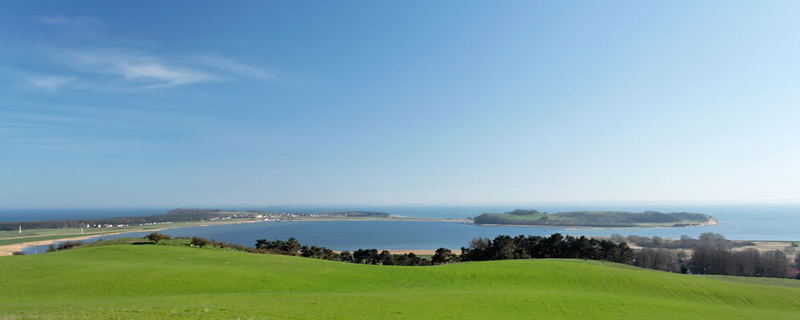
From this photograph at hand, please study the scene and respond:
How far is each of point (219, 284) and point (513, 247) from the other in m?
52.7

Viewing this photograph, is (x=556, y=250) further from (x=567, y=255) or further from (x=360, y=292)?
(x=360, y=292)

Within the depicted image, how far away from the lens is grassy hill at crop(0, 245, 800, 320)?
19016 millimetres

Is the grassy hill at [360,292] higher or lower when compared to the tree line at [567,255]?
higher

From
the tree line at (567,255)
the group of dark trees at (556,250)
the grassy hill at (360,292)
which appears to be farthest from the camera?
the tree line at (567,255)

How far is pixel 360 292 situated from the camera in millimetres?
28703

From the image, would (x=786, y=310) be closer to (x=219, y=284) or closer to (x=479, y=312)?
(x=479, y=312)

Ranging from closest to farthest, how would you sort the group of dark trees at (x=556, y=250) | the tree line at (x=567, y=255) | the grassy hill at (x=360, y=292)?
the grassy hill at (x=360, y=292), the group of dark trees at (x=556, y=250), the tree line at (x=567, y=255)

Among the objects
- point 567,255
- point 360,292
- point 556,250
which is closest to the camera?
point 360,292

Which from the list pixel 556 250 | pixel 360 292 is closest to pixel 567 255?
pixel 556 250

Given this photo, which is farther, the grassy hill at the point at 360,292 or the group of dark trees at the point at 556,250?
the group of dark trees at the point at 556,250

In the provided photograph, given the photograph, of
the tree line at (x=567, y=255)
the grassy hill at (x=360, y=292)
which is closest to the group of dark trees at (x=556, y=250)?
the tree line at (x=567, y=255)

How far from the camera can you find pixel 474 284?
3359 centimetres

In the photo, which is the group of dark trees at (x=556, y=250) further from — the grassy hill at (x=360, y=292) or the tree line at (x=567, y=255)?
the grassy hill at (x=360, y=292)

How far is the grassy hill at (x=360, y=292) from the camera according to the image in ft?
62.4
